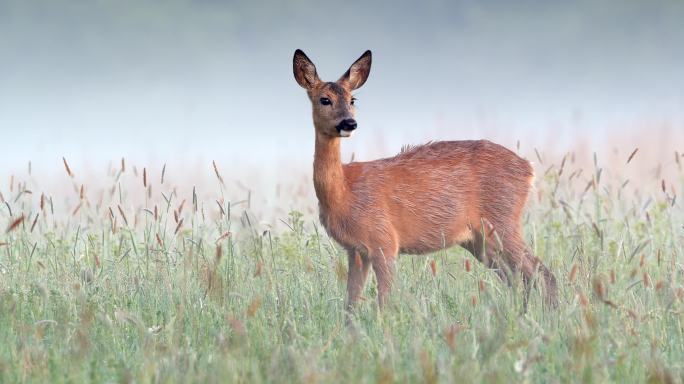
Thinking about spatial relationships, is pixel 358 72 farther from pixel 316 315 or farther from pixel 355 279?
pixel 316 315

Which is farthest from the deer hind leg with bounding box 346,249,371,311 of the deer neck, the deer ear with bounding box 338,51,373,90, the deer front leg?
the deer ear with bounding box 338,51,373,90

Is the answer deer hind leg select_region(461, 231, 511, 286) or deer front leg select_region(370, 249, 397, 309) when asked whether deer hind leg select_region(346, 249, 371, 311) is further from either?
deer hind leg select_region(461, 231, 511, 286)

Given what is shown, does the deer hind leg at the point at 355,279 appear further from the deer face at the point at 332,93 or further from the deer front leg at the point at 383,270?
the deer face at the point at 332,93

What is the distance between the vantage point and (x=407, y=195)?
8.32 meters

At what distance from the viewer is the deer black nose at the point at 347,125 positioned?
7.37 metres

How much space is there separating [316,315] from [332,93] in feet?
6.33

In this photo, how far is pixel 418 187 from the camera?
27.5 ft

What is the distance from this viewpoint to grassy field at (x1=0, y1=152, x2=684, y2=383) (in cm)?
489

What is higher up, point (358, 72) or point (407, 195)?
point (358, 72)

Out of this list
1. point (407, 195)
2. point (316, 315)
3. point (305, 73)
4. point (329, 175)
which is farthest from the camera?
point (407, 195)

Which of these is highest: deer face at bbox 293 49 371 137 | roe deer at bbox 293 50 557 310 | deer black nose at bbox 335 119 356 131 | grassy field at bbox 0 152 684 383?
deer face at bbox 293 49 371 137

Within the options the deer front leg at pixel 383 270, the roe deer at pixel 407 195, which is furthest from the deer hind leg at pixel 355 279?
the deer front leg at pixel 383 270

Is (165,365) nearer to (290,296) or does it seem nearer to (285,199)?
(290,296)

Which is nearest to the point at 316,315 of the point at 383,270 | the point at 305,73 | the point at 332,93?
the point at 383,270
